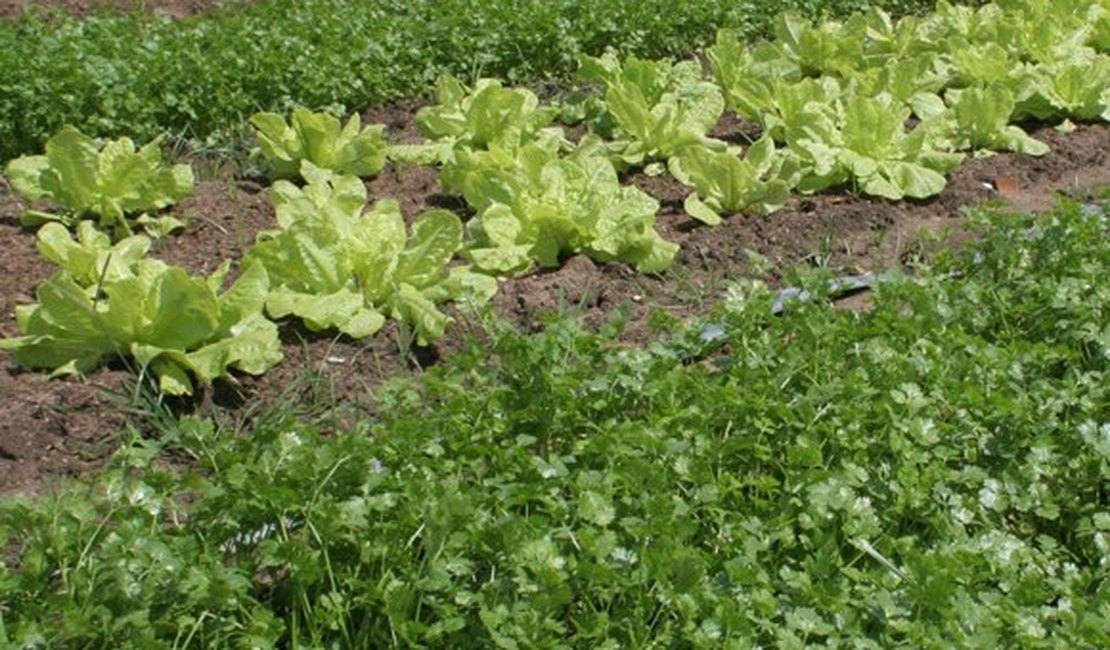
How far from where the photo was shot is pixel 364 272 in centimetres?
511

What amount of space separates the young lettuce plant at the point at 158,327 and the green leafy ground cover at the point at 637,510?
278 mm

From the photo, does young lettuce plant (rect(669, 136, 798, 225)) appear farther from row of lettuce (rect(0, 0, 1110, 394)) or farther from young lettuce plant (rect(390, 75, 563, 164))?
young lettuce plant (rect(390, 75, 563, 164))

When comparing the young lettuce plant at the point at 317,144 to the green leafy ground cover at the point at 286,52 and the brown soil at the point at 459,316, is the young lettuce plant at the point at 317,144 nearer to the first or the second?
the brown soil at the point at 459,316

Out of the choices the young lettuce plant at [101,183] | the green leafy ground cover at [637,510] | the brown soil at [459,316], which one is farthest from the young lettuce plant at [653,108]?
the green leafy ground cover at [637,510]

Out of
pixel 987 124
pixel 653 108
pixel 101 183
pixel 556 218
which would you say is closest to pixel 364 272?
pixel 556 218

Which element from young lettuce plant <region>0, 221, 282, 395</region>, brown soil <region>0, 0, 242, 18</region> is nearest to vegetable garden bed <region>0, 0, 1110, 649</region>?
young lettuce plant <region>0, 221, 282, 395</region>

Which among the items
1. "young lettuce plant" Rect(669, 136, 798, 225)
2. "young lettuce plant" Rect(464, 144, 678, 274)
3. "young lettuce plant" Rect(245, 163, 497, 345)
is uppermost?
"young lettuce plant" Rect(245, 163, 497, 345)

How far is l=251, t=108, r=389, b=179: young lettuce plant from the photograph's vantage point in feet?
19.9

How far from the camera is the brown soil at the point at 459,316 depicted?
4.49 meters

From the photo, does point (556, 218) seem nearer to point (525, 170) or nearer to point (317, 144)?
point (525, 170)

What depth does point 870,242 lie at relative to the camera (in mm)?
5902

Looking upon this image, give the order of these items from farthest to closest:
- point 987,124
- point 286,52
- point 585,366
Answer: point 286,52 < point 987,124 < point 585,366

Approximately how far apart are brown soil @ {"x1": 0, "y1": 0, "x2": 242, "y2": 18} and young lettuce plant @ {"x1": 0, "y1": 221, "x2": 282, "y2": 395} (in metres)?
3.85

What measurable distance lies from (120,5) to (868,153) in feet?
13.8
